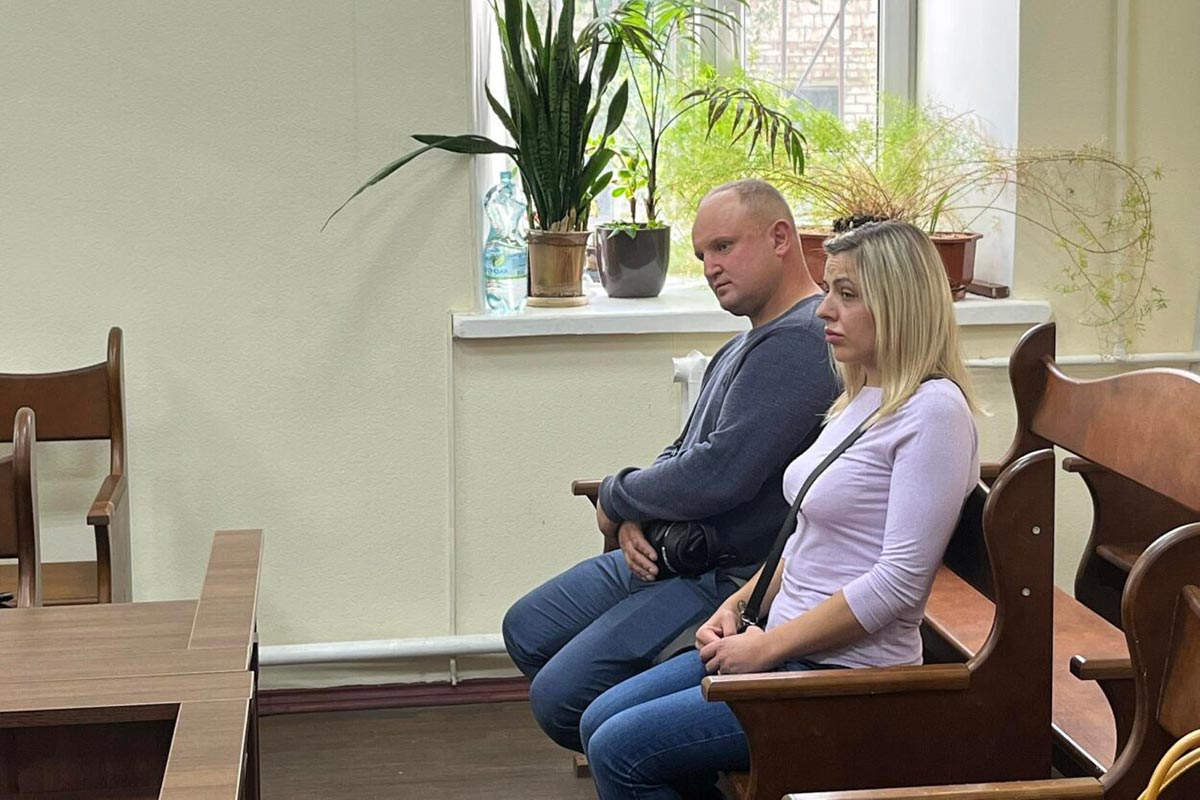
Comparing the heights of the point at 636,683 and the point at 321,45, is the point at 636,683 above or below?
below

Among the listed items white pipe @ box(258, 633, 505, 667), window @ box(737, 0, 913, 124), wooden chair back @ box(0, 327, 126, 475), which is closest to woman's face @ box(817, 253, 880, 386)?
white pipe @ box(258, 633, 505, 667)

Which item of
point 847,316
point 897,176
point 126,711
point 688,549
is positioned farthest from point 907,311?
point 897,176

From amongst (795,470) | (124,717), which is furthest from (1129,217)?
(124,717)

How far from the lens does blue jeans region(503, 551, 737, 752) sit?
7.54 ft

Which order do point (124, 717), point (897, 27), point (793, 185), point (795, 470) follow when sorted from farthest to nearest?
point (897, 27), point (793, 185), point (795, 470), point (124, 717)

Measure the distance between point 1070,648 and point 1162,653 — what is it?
2.96 feet

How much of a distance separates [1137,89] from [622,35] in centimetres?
118

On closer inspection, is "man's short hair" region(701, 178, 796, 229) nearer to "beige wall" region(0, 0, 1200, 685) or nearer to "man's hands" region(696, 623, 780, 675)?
"man's hands" region(696, 623, 780, 675)

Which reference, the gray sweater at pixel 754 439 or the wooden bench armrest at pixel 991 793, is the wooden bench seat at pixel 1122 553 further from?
the wooden bench armrest at pixel 991 793

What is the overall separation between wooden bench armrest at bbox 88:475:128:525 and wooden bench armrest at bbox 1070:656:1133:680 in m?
1.76

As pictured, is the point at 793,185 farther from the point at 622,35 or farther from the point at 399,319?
the point at 399,319

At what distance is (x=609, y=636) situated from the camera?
2.32 meters

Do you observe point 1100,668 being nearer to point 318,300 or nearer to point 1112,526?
point 1112,526

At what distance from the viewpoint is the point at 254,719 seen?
188 centimetres
